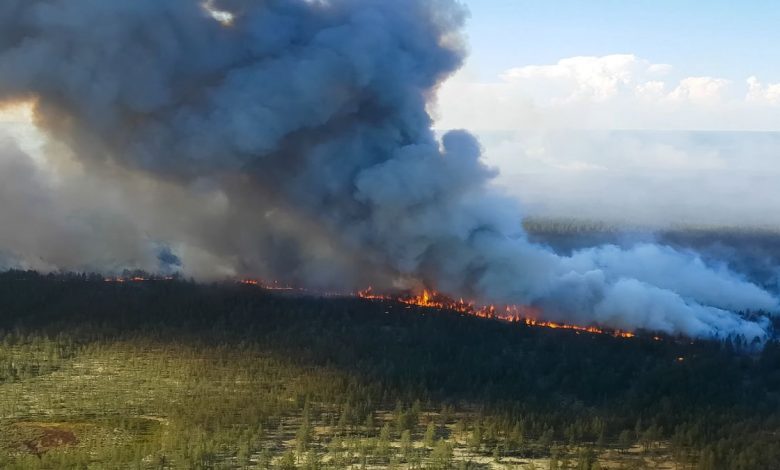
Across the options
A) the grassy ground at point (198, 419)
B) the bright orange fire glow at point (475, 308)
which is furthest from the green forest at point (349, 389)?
the bright orange fire glow at point (475, 308)

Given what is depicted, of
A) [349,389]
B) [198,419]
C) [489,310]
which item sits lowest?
[198,419]

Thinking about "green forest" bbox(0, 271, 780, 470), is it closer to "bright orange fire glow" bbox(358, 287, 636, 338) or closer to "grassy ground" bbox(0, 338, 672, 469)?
"grassy ground" bbox(0, 338, 672, 469)

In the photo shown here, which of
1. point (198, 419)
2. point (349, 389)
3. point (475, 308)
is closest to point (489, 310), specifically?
point (475, 308)

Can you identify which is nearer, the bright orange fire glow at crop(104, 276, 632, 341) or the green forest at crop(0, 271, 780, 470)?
the green forest at crop(0, 271, 780, 470)

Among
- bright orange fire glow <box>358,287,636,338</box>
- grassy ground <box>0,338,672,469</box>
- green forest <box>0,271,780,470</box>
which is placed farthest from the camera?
bright orange fire glow <box>358,287,636,338</box>

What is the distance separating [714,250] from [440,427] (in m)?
135

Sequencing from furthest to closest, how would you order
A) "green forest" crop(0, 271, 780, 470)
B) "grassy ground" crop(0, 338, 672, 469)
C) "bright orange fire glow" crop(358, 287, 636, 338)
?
"bright orange fire glow" crop(358, 287, 636, 338), "green forest" crop(0, 271, 780, 470), "grassy ground" crop(0, 338, 672, 469)

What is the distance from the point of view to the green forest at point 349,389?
6462 cm

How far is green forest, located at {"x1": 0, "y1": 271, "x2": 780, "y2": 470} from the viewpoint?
6462cm

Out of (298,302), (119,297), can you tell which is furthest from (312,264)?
(119,297)

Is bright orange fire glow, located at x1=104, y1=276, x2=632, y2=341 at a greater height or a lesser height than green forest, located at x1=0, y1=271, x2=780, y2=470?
greater

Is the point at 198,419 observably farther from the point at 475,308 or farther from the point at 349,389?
the point at 475,308

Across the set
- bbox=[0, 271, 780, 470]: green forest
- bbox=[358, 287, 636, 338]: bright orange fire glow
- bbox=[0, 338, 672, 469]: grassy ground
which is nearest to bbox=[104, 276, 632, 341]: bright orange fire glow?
bbox=[358, 287, 636, 338]: bright orange fire glow

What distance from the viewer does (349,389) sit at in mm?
79562
